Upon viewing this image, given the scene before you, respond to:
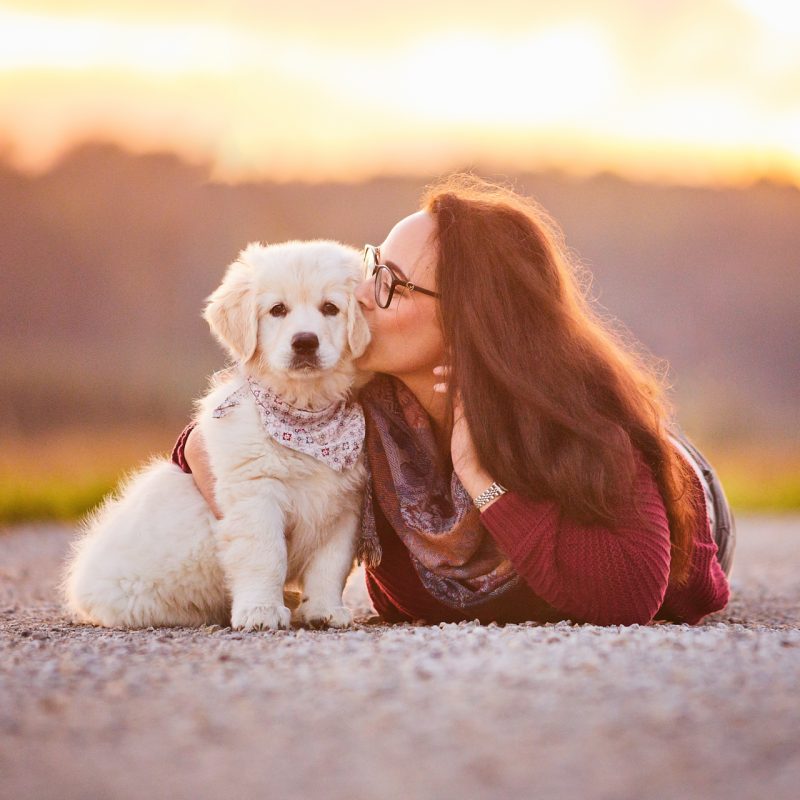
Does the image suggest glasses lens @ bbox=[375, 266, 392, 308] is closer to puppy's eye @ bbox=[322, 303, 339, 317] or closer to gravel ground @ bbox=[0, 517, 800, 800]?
puppy's eye @ bbox=[322, 303, 339, 317]

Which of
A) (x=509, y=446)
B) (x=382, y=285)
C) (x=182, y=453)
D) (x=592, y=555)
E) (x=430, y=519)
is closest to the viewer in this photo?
(x=592, y=555)

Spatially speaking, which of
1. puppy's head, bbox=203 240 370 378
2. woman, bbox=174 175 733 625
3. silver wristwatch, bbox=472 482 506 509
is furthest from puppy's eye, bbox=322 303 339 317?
silver wristwatch, bbox=472 482 506 509

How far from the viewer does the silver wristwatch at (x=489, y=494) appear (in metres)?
3.38

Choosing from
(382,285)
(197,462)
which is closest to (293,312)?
Result: (382,285)

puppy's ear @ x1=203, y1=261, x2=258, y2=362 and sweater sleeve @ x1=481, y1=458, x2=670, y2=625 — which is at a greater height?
puppy's ear @ x1=203, y1=261, x2=258, y2=362

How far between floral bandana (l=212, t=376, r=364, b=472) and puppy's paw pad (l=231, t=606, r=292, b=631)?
0.55m

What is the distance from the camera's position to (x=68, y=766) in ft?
6.32

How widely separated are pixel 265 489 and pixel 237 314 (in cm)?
69

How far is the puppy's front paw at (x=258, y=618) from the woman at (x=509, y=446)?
483 mm

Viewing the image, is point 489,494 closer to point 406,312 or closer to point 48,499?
point 406,312

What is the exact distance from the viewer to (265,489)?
3.54m

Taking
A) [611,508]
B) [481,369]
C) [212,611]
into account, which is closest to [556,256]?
[481,369]

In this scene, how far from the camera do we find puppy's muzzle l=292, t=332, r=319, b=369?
11.7 feet

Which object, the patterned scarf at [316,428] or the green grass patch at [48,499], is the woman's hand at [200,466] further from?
the green grass patch at [48,499]
